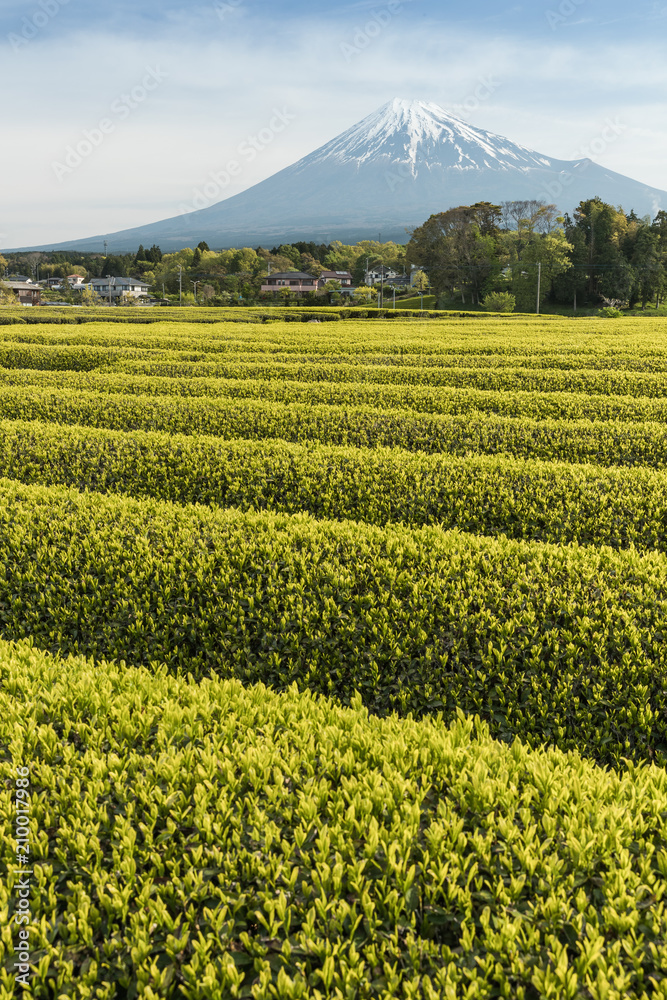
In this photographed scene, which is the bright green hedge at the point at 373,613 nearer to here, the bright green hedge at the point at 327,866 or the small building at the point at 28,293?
the bright green hedge at the point at 327,866

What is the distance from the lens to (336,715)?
3617 millimetres

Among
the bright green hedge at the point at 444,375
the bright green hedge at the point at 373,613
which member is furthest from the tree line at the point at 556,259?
the bright green hedge at the point at 373,613

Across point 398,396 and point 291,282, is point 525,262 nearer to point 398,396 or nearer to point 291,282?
point 291,282

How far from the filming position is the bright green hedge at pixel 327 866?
2129 mm

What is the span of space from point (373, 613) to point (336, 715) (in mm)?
1393

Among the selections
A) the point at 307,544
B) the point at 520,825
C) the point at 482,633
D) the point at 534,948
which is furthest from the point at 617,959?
the point at 307,544

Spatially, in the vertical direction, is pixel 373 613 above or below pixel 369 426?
below

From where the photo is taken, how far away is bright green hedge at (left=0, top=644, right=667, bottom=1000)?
2129mm

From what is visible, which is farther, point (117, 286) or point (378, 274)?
point (117, 286)

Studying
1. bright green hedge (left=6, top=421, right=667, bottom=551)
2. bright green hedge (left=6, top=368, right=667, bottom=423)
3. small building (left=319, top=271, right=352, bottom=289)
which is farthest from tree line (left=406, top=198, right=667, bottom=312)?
bright green hedge (left=6, top=421, right=667, bottom=551)

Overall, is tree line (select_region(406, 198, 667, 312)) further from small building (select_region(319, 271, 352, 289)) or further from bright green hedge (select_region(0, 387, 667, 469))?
bright green hedge (select_region(0, 387, 667, 469))

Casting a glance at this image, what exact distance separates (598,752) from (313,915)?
109 inches

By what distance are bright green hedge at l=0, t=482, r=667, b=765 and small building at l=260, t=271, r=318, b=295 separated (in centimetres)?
12343

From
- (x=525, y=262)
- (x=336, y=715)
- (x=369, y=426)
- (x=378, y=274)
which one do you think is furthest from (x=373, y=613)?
(x=378, y=274)
